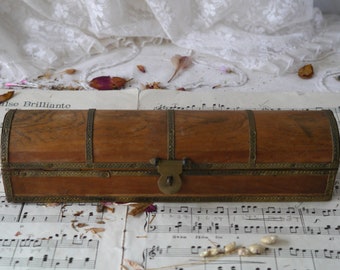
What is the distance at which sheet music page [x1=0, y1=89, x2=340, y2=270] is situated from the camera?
3.51 feet

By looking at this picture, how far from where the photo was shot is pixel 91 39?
1558 mm

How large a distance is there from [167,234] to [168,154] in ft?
0.57

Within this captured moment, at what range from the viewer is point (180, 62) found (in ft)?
5.05

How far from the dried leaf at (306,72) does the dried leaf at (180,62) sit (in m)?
0.32

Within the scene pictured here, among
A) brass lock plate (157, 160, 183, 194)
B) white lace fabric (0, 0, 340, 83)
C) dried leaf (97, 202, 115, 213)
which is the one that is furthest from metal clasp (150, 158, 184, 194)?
white lace fabric (0, 0, 340, 83)

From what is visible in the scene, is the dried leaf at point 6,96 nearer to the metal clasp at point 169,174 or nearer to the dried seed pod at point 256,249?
the metal clasp at point 169,174

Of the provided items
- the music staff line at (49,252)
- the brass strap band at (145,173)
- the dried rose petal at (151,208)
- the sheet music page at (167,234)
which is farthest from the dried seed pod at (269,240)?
the music staff line at (49,252)

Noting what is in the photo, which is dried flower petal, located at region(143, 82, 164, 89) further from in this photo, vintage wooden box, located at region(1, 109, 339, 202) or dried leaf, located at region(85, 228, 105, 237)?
dried leaf, located at region(85, 228, 105, 237)

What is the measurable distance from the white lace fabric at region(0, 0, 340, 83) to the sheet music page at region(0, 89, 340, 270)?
1.55 ft

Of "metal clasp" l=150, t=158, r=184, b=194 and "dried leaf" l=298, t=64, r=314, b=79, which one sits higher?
"dried leaf" l=298, t=64, r=314, b=79

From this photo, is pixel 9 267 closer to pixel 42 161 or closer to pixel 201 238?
pixel 42 161

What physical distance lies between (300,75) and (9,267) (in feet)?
3.08

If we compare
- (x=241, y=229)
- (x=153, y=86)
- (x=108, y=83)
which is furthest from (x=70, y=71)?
(x=241, y=229)

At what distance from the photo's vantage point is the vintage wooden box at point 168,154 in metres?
1.11
